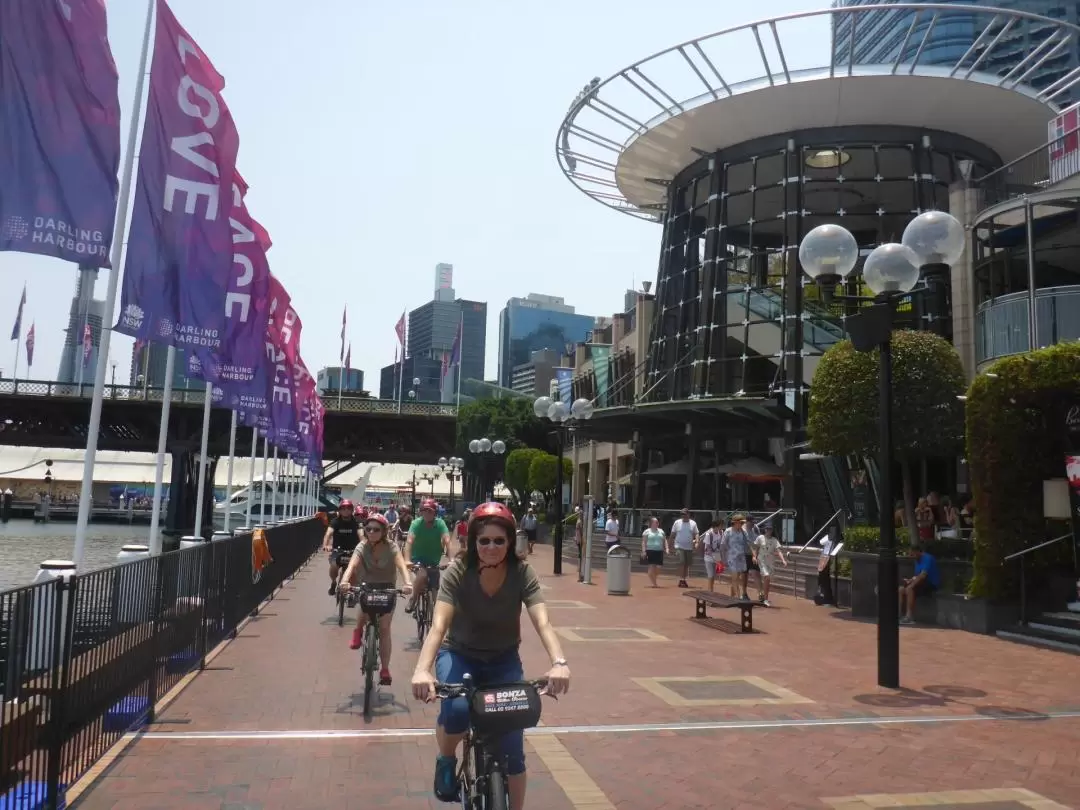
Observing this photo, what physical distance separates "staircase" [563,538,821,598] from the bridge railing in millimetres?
31762

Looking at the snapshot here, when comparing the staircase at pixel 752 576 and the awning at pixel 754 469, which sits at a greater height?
the awning at pixel 754 469

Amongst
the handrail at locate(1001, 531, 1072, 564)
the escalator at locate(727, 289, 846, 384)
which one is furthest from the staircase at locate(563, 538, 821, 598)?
the escalator at locate(727, 289, 846, 384)

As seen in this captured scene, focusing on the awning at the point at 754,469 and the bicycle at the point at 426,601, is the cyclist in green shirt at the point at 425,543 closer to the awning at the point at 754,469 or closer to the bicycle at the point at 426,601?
the bicycle at the point at 426,601

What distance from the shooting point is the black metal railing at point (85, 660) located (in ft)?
15.0

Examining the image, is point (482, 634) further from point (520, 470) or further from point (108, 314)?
point (520, 470)

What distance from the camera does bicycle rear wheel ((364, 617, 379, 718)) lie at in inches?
314

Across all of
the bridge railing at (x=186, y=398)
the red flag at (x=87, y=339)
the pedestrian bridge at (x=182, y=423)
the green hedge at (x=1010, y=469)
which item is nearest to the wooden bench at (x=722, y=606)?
the green hedge at (x=1010, y=469)

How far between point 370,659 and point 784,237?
1243 inches

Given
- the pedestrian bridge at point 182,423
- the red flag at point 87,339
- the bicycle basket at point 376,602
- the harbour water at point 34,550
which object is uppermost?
the red flag at point 87,339

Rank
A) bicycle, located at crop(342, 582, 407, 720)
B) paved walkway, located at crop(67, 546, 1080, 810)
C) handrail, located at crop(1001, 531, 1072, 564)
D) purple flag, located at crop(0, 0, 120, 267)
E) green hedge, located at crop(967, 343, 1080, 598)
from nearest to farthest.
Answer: paved walkway, located at crop(67, 546, 1080, 810), purple flag, located at crop(0, 0, 120, 267), bicycle, located at crop(342, 582, 407, 720), handrail, located at crop(1001, 531, 1072, 564), green hedge, located at crop(967, 343, 1080, 598)

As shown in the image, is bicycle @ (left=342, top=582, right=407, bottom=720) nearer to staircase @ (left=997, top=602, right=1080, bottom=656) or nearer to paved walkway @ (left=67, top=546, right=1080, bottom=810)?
paved walkway @ (left=67, top=546, right=1080, bottom=810)

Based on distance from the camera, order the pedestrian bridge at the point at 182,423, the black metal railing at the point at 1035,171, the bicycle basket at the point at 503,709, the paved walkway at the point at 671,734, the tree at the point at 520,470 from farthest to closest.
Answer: the pedestrian bridge at the point at 182,423 < the tree at the point at 520,470 < the black metal railing at the point at 1035,171 < the paved walkway at the point at 671,734 < the bicycle basket at the point at 503,709

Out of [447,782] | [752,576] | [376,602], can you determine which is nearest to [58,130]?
[376,602]

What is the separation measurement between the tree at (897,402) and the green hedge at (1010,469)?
3250 millimetres
